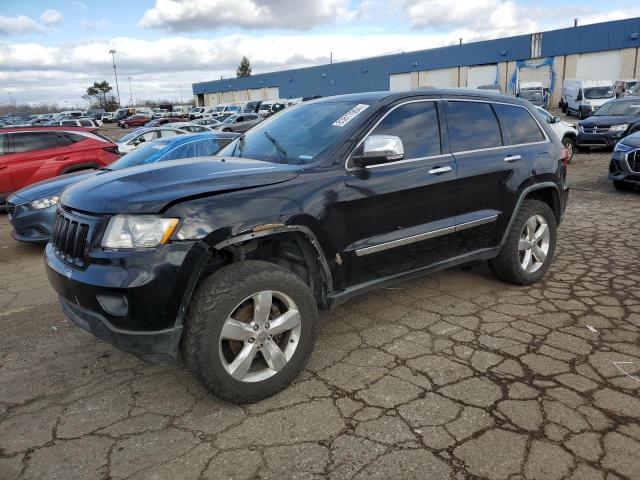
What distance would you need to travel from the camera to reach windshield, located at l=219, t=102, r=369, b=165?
11.2 ft

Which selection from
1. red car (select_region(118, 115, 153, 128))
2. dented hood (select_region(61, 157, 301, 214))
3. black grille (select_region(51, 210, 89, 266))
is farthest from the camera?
red car (select_region(118, 115, 153, 128))

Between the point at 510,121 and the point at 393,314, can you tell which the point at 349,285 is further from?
the point at 510,121

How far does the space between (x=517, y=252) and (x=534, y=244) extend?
0.30 meters

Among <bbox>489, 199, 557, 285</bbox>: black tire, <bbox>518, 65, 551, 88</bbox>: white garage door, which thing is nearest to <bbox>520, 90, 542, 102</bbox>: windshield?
<bbox>518, 65, 551, 88</bbox>: white garage door

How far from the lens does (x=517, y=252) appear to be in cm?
443

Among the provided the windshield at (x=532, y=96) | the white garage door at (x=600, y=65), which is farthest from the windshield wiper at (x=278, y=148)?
the white garage door at (x=600, y=65)

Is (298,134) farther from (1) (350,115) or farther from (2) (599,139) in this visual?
(2) (599,139)

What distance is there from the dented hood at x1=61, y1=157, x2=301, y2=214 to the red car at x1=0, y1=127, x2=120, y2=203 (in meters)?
6.91

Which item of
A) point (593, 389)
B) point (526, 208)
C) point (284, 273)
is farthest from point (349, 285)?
point (526, 208)

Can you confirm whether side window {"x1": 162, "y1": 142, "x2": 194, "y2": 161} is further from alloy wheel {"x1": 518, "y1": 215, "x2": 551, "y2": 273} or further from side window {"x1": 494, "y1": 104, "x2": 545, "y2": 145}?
alloy wheel {"x1": 518, "y1": 215, "x2": 551, "y2": 273}

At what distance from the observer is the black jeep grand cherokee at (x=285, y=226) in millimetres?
2611

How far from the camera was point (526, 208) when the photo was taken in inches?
176

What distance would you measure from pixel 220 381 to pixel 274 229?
2.95 feet

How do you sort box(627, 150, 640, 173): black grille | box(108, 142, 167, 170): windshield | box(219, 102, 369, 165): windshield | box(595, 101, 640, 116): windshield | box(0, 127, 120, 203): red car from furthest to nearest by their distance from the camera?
box(595, 101, 640, 116): windshield
box(0, 127, 120, 203): red car
box(627, 150, 640, 173): black grille
box(108, 142, 167, 170): windshield
box(219, 102, 369, 165): windshield
